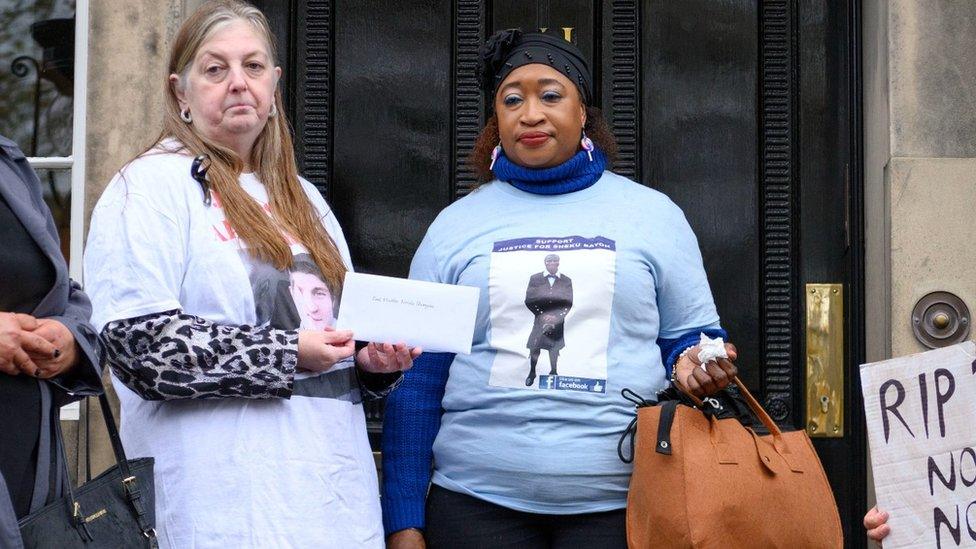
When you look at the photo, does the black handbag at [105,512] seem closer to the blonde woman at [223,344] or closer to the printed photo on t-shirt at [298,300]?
the blonde woman at [223,344]

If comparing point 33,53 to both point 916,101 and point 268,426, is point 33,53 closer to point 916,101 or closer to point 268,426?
point 268,426

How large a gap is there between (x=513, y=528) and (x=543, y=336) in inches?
18.4

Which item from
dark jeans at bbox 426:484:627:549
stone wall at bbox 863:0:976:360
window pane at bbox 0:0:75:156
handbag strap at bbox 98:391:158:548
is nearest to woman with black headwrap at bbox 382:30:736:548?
dark jeans at bbox 426:484:627:549

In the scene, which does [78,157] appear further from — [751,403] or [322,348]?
→ [751,403]

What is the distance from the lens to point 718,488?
3162 mm

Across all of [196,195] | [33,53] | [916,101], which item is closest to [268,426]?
[196,195]

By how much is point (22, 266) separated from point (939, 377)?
200 centimetres

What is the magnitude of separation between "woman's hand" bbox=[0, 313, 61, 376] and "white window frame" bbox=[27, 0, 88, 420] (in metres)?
1.67

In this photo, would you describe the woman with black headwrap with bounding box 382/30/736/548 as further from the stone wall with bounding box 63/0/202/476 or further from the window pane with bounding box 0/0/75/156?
the window pane with bounding box 0/0/75/156

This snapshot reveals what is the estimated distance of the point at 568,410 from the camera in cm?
334

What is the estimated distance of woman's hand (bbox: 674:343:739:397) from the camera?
329 cm

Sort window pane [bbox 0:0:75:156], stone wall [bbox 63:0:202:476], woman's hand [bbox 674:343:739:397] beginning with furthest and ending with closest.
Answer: window pane [bbox 0:0:75:156]
stone wall [bbox 63:0:202:476]
woman's hand [bbox 674:343:739:397]

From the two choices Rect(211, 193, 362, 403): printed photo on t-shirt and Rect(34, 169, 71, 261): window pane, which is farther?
Rect(34, 169, 71, 261): window pane

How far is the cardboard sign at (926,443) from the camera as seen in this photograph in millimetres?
3125
